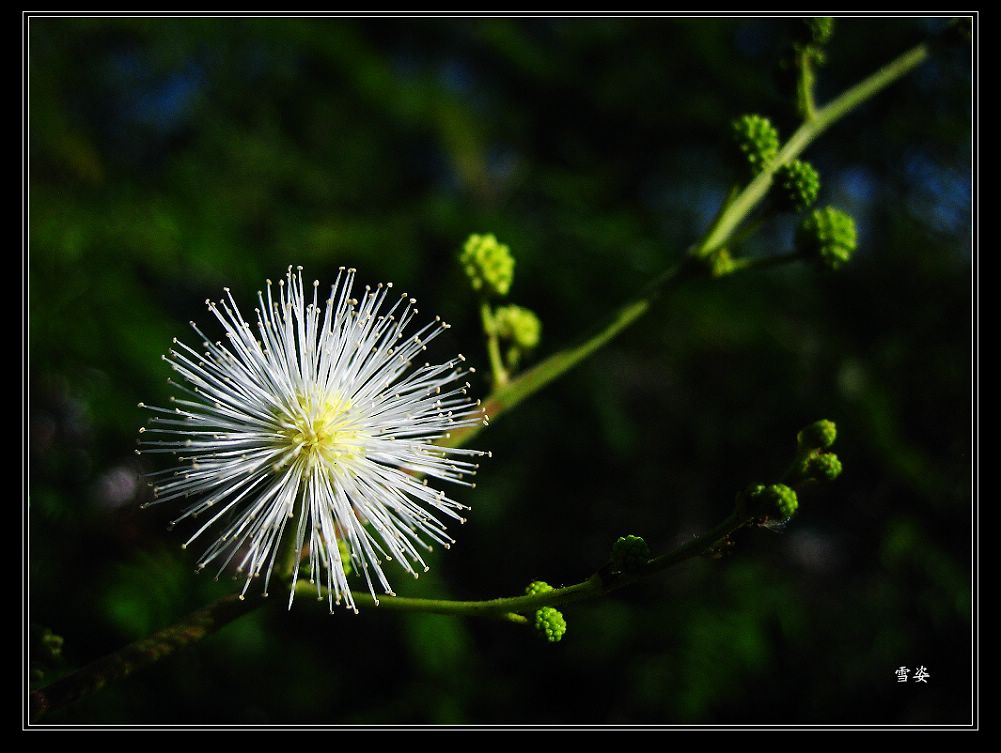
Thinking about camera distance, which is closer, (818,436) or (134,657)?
(818,436)

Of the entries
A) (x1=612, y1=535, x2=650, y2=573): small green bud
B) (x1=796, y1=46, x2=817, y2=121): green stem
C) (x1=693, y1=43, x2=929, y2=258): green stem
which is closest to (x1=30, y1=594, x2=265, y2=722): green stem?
(x1=612, y1=535, x2=650, y2=573): small green bud

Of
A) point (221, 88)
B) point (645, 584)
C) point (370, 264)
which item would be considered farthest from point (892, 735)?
point (221, 88)

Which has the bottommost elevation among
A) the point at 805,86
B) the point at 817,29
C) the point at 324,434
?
the point at 324,434

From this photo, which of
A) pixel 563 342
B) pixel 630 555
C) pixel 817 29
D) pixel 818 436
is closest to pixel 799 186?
pixel 817 29

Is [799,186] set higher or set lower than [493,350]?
higher

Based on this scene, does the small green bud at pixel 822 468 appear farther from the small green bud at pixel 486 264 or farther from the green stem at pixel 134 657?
the green stem at pixel 134 657

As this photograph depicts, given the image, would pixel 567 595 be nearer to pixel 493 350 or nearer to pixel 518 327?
pixel 493 350

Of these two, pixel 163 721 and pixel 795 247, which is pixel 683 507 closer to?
pixel 795 247
